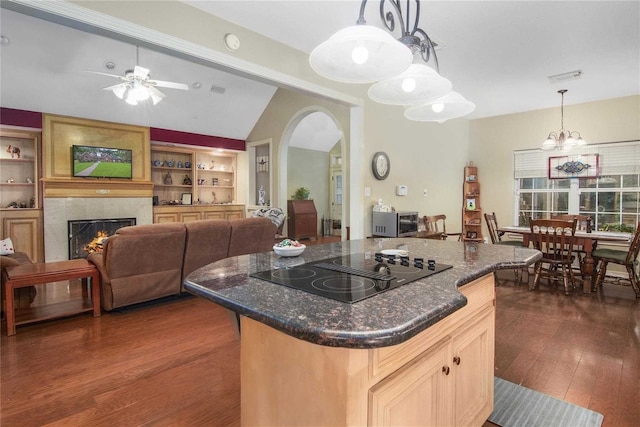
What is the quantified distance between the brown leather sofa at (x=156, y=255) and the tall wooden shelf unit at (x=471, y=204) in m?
4.54

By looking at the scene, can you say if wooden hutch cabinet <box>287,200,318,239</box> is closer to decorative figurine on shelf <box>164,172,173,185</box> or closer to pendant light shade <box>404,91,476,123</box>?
decorative figurine on shelf <box>164,172,173,185</box>

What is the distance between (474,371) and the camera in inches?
59.8

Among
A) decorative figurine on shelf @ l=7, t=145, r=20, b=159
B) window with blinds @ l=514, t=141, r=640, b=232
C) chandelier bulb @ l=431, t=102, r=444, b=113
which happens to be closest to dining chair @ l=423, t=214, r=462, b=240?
window with blinds @ l=514, t=141, r=640, b=232

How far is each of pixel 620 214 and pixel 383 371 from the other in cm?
621

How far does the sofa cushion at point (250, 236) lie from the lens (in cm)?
393

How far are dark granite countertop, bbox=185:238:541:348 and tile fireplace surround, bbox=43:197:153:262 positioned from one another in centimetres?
574

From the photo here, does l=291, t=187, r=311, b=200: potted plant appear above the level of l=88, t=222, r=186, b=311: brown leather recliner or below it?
above

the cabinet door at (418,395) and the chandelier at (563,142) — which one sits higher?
the chandelier at (563,142)

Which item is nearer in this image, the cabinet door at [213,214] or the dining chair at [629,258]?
the dining chair at [629,258]

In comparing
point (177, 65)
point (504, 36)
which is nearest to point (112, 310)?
point (177, 65)

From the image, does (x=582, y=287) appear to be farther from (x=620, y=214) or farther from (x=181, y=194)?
(x=181, y=194)

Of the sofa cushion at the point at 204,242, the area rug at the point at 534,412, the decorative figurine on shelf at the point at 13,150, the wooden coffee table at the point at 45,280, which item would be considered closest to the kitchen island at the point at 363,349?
the area rug at the point at 534,412

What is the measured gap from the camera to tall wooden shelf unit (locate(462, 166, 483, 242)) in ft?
21.4

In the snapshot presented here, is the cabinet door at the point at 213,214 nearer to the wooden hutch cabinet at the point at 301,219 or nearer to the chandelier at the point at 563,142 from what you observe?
the wooden hutch cabinet at the point at 301,219
